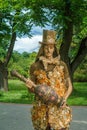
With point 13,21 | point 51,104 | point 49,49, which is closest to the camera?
point 51,104

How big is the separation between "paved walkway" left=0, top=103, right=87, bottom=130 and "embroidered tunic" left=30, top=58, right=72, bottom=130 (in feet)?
18.0

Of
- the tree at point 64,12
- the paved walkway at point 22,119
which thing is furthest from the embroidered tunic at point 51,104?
the tree at point 64,12

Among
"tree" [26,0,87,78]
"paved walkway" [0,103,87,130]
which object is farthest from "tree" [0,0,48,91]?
"paved walkway" [0,103,87,130]

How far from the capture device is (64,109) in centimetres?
574

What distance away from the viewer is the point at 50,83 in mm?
5781

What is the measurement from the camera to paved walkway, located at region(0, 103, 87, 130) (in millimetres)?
→ 11625

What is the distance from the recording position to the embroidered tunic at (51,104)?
571 cm

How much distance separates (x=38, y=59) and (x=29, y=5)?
17.1 metres

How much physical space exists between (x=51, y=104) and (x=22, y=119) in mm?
7714

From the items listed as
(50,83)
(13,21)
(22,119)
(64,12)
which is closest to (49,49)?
(50,83)

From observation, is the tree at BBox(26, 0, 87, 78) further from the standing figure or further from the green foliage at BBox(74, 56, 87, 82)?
the green foliage at BBox(74, 56, 87, 82)

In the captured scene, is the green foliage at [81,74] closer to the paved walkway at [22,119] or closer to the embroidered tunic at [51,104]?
the paved walkway at [22,119]

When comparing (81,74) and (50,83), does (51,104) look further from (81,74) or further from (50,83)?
(81,74)

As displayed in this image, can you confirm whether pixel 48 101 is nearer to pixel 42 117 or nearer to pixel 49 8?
pixel 42 117
